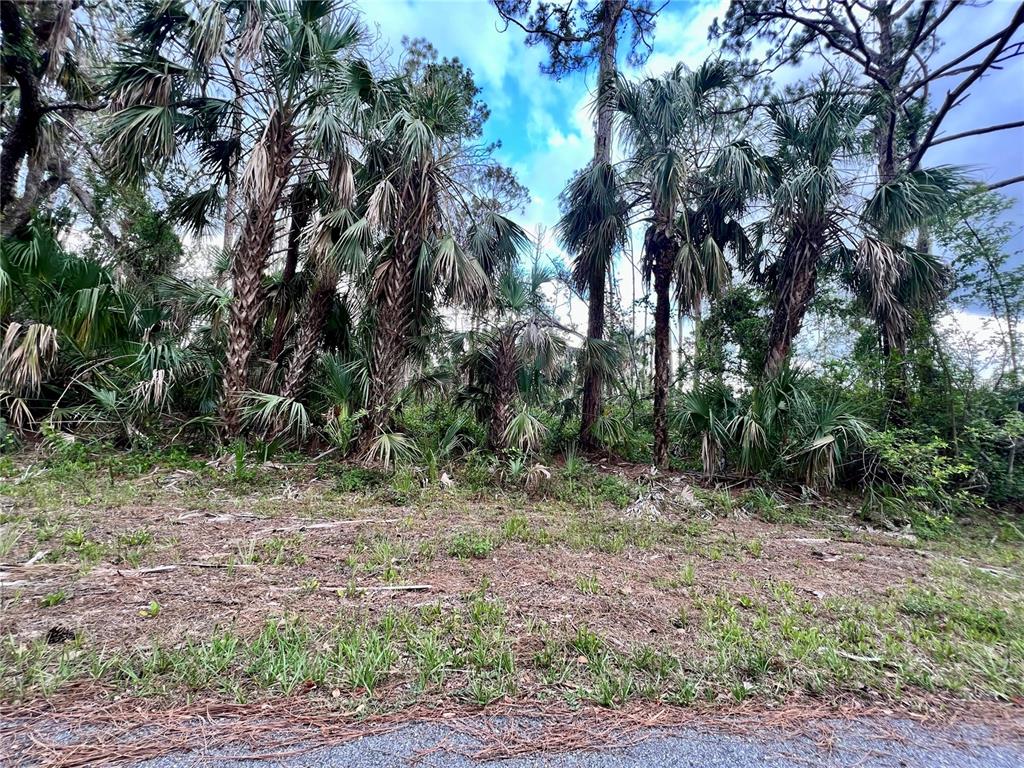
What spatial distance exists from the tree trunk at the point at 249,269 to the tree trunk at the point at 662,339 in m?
5.72

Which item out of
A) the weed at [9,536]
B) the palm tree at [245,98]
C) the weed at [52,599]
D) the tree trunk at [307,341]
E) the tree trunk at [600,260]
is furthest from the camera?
the tree trunk at [600,260]

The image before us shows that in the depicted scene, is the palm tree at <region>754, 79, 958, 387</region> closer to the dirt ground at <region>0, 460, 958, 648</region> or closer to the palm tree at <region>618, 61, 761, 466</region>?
the palm tree at <region>618, 61, 761, 466</region>

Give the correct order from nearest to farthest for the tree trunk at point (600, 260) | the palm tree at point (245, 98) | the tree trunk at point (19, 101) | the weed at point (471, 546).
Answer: the weed at point (471, 546) < the palm tree at point (245, 98) < the tree trunk at point (19, 101) < the tree trunk at point (600, 260)

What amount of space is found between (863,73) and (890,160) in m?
2.22

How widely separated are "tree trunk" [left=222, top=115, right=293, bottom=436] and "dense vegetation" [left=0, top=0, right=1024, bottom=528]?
3 cm

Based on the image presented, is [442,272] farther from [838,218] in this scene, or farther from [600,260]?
[838,218]

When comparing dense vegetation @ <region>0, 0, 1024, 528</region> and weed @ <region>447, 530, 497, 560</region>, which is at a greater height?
dense vegetation @ <region>0, 0, 1024, 528</region>

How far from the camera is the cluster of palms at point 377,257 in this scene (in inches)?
230

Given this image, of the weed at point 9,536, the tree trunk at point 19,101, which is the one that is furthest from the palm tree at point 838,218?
the tree trunk at point 19,101

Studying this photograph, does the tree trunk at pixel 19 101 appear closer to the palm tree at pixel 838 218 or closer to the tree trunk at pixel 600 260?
the tree trunk at pixel 600 260

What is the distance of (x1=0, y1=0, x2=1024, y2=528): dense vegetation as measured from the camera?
19.2 ft

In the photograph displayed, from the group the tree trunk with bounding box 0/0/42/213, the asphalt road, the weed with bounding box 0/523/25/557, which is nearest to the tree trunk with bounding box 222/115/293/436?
the weed with bounding box 0/523/25/557

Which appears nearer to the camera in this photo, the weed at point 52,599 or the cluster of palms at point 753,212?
the weed at point 52,599

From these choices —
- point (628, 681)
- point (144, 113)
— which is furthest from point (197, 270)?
point (628, 681)
